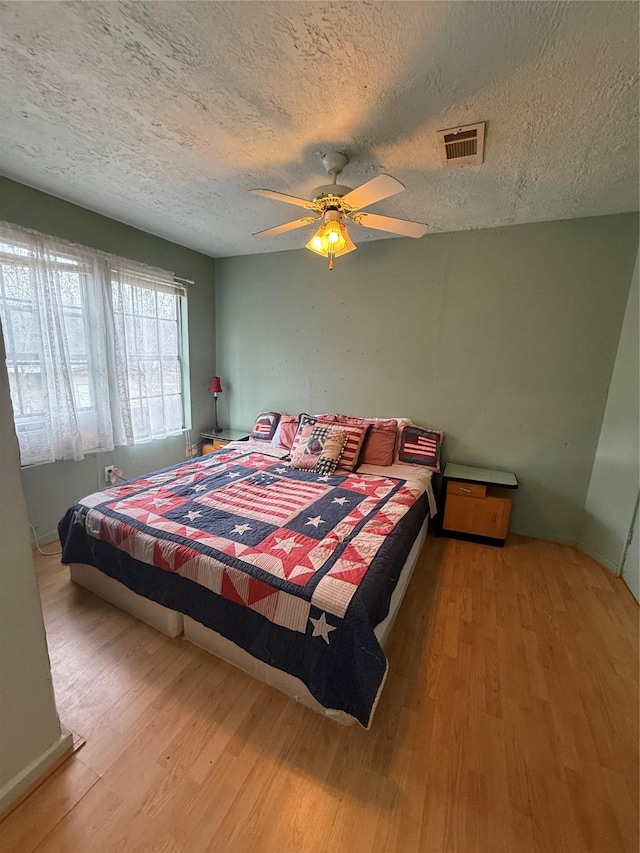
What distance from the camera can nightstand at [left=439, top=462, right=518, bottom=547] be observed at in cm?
262

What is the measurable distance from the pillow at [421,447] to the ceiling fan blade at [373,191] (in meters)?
1.86

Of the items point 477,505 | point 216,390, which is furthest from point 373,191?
point 216,390

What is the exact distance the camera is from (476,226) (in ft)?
8.70

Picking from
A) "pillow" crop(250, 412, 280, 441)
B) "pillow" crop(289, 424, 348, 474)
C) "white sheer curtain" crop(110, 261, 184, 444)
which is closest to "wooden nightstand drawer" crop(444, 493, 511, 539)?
"pillow" crop(289, 424, 348, 474)

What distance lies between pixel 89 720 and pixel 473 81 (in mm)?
2923

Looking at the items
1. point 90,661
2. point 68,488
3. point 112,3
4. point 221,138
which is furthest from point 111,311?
point 90,661

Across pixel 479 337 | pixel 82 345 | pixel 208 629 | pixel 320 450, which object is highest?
pixel 479 337

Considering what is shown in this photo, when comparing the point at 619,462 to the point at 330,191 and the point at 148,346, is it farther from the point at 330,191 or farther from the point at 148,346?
the point at 148,346

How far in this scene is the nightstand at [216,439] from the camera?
366 cm

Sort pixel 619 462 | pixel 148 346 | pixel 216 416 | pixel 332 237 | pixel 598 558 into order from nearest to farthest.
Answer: pixel 332 237 < pixel 619 462 < pixel 598 558 < pixel 148 346 < pixel 216 416

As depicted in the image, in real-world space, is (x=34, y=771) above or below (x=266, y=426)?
below

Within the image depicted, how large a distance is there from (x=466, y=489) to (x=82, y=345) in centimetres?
326

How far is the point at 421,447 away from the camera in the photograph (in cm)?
292

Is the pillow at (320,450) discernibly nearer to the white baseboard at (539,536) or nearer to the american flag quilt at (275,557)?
the american flag quilt at (275,557)
